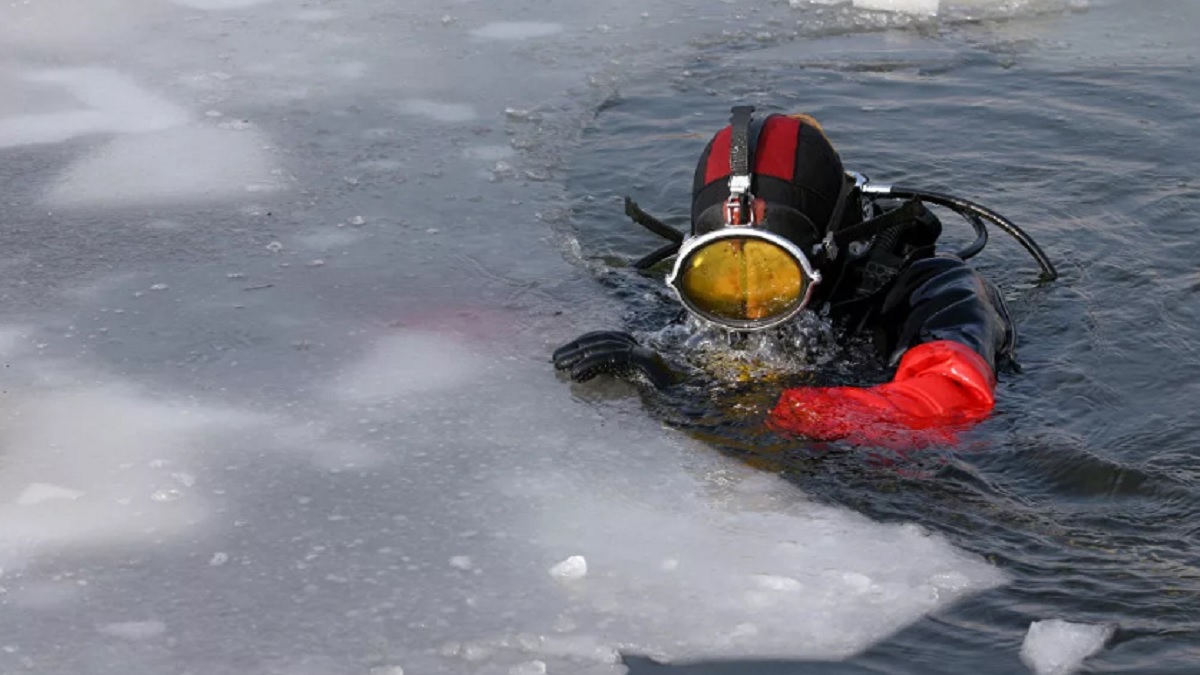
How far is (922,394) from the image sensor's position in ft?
Answer: 11.8

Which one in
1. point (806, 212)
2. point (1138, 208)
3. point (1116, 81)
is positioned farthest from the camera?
point (1116, 81)

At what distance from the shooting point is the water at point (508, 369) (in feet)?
9.37

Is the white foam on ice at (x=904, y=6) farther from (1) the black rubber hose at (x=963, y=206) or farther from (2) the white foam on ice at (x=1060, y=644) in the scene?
(2) the white foam on ice at (x=1060, y=644)

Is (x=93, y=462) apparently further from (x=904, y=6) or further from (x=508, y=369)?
(x=904, y=6)

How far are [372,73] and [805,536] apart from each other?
3.83 m

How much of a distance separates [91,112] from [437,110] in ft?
4.37

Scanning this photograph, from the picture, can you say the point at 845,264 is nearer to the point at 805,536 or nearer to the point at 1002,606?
the point at 805,536

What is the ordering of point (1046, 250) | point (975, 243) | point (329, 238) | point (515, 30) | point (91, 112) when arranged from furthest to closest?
point (515, 30)
point (91, 112)
point (1046, 250)
point (329, 238)
point (975, 243)

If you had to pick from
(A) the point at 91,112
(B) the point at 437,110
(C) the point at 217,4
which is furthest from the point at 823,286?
(C) the point at 217,4

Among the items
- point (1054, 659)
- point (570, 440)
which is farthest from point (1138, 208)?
point (1054, 659)

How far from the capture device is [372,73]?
6.38 m

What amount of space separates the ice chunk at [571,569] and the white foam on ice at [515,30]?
14.1ft

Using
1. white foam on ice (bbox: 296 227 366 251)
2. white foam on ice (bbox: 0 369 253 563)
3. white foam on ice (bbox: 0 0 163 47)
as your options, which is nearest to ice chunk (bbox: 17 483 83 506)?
white foam on ice (bbox: 0 369 253 563)

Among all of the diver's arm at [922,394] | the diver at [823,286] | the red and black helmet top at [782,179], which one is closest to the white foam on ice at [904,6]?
the diver at [823,286]
